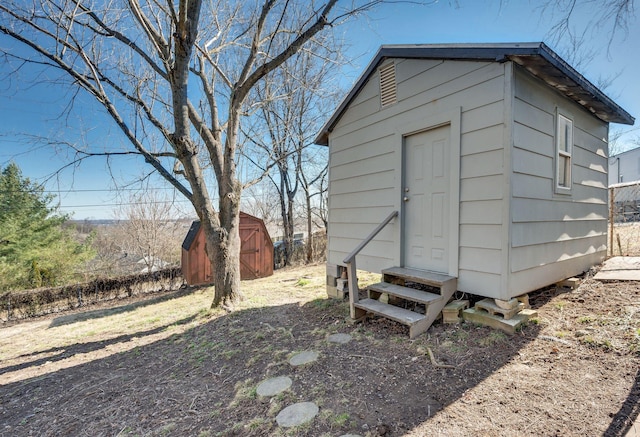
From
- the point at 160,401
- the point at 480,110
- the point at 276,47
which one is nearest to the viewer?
the point at 160,401

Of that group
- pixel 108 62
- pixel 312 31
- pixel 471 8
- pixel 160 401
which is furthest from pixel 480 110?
pixel 108 62

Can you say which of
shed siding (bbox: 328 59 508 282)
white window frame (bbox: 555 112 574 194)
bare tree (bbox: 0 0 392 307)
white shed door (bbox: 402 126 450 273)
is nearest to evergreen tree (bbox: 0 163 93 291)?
bare tree (bbox: 0 0 392 307)

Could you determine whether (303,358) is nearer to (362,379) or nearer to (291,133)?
(362,379)

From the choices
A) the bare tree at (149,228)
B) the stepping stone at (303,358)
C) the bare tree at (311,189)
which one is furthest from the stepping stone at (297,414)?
the bare tree at (149,228)

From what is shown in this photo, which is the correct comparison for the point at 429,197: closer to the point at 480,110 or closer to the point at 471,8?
the point at 480,110

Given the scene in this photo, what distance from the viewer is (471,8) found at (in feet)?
11.8

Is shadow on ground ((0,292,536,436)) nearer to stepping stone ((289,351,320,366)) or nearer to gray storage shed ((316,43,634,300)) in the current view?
stepping stone ((289,351,320,366))

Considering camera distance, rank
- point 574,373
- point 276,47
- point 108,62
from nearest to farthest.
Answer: point 574,373 < point 108,62 < point 276,47

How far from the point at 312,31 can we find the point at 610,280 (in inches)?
216

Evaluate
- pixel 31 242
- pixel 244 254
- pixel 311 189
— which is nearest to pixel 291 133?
pixel 311 189

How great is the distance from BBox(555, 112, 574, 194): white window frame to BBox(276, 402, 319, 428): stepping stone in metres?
3.72

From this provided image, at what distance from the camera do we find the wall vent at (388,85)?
4033mm

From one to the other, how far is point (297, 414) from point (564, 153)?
14.1ft

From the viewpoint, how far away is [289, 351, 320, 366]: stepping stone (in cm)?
286
